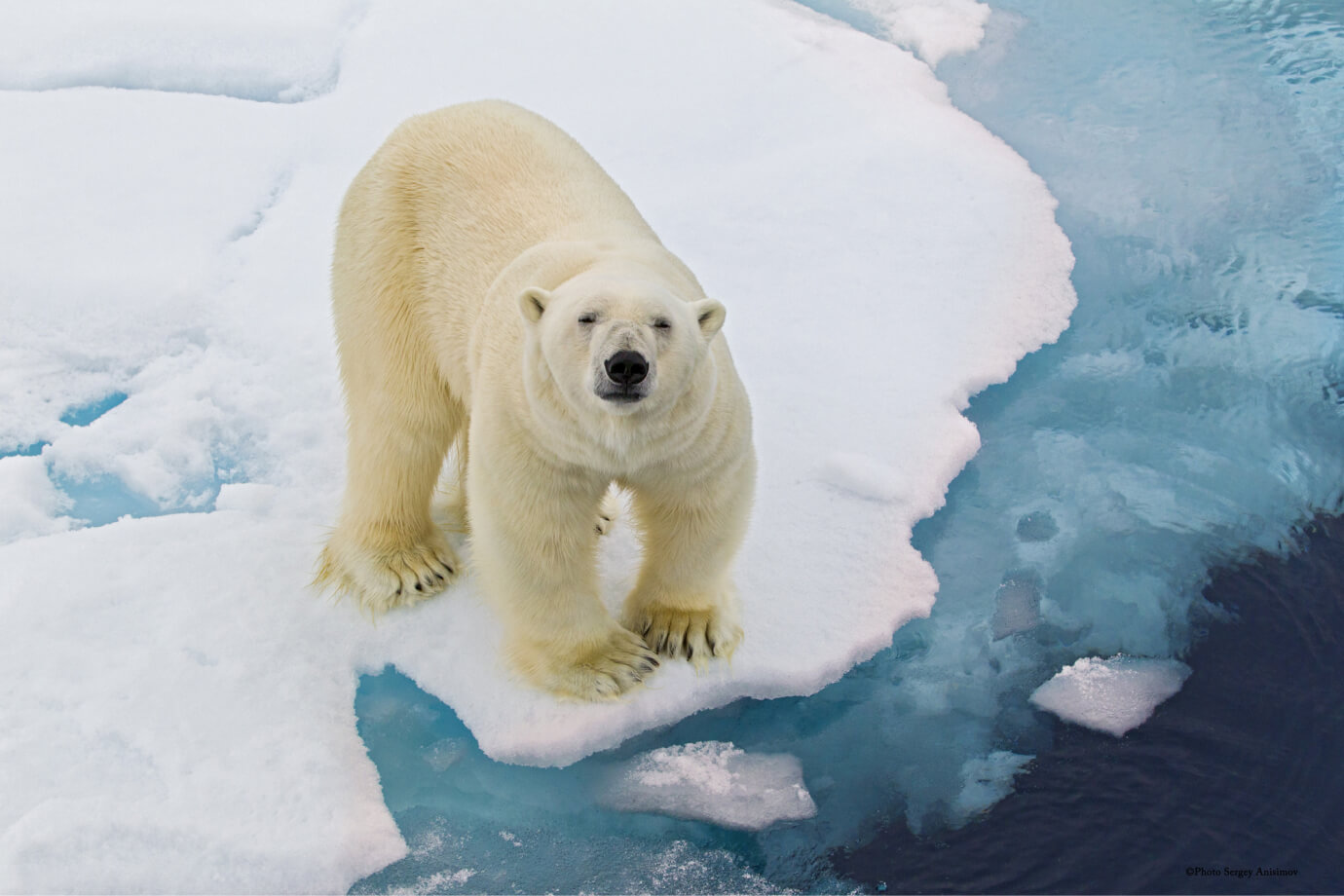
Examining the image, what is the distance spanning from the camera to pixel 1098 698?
2814 mm

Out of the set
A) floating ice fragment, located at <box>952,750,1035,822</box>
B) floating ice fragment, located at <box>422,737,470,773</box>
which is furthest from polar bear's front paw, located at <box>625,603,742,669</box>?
floating ice fragment, located at <box>952,750,1035,822</box>

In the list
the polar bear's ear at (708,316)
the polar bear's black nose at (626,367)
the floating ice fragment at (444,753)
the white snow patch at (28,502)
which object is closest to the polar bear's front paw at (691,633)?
the floating ice fragment at (444,753)

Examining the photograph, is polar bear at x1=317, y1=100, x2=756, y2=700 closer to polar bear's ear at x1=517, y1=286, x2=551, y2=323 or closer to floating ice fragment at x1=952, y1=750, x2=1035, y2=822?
polar bear's ear at x1=517, y1=286, x2=551, y2=323

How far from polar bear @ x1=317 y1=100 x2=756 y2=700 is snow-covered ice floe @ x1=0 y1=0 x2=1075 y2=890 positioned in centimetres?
16

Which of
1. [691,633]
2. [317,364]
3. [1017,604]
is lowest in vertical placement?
[317,364]

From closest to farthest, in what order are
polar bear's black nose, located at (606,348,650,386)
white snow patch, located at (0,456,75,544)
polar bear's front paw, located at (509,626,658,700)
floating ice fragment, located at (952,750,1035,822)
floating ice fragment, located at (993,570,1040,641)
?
polar bear's black nose, located at (606,348,650,386) → floating ice fragment, located at (952,750,1035,822) → polar bear's front paw, located at (509,626,658,700) → floating ice fragment, located at (993,570,1040,641) → white snow patch, located at (0,456,75,544)

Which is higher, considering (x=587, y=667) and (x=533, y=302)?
(x=533, y=302)

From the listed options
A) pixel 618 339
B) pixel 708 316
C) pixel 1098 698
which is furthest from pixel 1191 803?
pixel 618 339

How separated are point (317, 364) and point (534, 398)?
2.03m

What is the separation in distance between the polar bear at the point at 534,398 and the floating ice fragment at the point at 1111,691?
85 centimetres

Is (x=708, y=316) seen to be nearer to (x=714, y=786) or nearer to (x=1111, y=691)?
(x=714, y=786)

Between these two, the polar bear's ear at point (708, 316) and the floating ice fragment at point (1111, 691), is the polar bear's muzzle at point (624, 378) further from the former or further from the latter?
the floating ice fragment at point (1111, 691)

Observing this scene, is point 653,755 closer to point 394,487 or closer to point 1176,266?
point 394,487

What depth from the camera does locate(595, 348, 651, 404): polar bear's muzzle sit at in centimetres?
206
